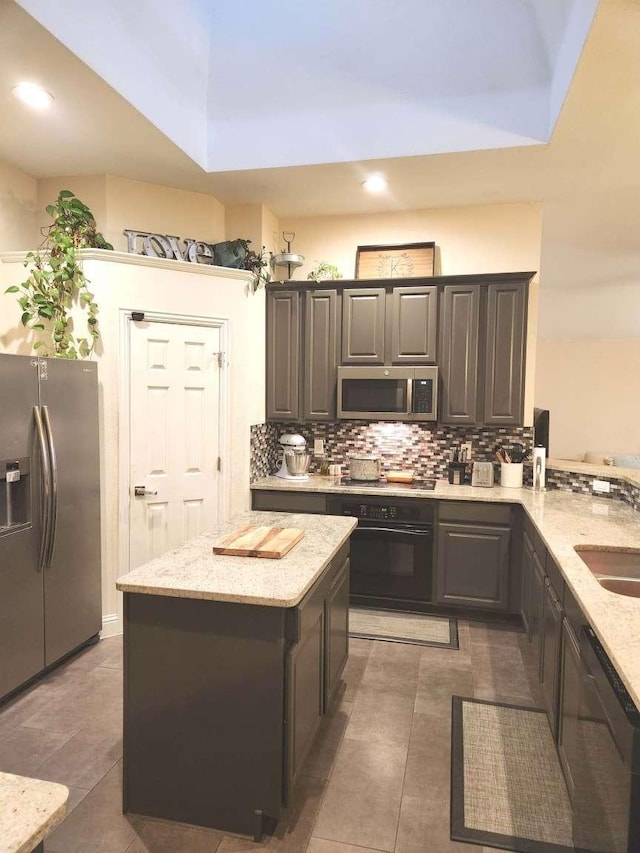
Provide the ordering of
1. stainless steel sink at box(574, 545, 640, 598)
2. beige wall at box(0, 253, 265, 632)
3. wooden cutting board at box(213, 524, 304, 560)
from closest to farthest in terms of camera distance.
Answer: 1. wooden cutting board at box(213, 524, 304, 560)
2. stainless steel sink at box(574, 545, 640, 598)
3. beige wall at box(0, 253, 265, 632)

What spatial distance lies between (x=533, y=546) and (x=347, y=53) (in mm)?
3054

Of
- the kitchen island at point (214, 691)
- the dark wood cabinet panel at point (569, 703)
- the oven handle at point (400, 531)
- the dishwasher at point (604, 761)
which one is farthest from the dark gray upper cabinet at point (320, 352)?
the dishwasher at point (604, 761)

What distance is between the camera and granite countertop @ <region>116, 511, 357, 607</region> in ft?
6.08

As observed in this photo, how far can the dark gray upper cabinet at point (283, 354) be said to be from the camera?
14.1 feet

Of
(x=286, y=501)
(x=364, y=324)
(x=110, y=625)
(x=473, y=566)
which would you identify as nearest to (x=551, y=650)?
(x=473, y=566)

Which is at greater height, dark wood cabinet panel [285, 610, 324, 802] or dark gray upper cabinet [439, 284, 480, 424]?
dark gray upper cabinet [439, 284, 480, 424]

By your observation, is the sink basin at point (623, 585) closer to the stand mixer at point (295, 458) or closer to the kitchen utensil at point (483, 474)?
the kitchen utensil at point (483, 474)

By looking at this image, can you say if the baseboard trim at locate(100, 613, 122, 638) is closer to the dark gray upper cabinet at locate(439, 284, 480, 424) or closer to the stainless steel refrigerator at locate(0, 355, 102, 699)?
the stainless steel refrigerator at locate(0, 355, 102, 699)

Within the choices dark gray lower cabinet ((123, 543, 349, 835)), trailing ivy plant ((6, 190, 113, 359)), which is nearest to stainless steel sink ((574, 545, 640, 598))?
dark gray lower cabinet ((123, 543, 349, 835))

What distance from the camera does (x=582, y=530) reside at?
283cm

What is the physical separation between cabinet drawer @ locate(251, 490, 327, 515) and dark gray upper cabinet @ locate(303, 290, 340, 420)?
65 centimetres

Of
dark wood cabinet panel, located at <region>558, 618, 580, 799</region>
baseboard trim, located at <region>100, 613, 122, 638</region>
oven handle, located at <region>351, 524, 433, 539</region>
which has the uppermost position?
oven handle, located at <region>351, 524, 433, 539</region>

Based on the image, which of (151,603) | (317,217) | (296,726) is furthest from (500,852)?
(317,217)

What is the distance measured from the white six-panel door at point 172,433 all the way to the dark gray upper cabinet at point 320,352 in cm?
77
